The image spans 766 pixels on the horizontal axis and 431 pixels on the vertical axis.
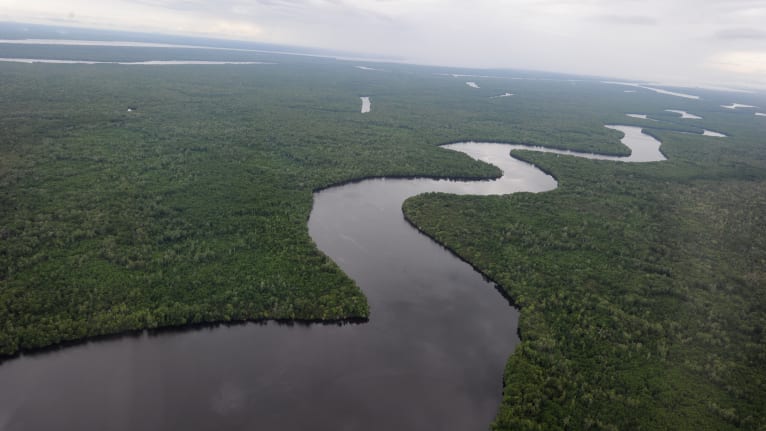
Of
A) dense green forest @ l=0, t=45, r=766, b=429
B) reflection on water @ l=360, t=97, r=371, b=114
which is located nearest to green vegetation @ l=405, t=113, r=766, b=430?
dense green forest @ l=0, t=45, r=766, b=429

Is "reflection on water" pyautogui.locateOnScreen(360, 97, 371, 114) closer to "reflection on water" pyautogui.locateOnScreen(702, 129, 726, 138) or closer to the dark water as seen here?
the dark water

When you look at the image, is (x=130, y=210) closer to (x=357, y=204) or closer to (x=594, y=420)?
(x=357, y=204)

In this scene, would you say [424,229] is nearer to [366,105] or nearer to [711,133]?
[366,105]

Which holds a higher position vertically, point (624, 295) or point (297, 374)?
point (624, 295)

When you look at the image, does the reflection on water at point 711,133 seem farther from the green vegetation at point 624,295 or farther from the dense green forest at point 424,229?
the green vegetation at point 624,295

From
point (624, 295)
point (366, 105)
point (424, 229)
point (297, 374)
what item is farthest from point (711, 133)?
point (297, 374)

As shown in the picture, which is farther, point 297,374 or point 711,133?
point 711,133

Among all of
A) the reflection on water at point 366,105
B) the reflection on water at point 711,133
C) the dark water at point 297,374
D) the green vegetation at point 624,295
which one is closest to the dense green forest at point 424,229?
the green vegetation at point 624,295
